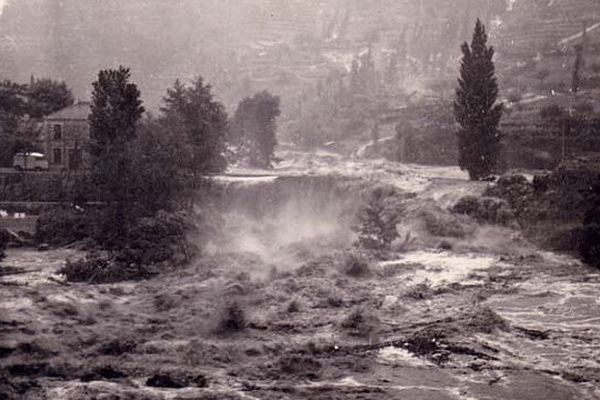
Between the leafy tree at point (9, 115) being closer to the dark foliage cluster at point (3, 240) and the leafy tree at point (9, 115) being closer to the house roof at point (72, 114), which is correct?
the house roof at point (72, 114)

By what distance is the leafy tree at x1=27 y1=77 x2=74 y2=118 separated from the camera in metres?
69.0

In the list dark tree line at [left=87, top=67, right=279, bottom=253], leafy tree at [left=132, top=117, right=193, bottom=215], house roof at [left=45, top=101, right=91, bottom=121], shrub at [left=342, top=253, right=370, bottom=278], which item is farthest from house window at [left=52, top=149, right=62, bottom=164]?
shrub at [left=342, top=253, right=370, bottom=278]

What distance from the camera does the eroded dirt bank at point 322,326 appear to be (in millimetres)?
22875

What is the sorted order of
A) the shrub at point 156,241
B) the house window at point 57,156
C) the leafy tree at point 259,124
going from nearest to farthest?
the shrub at point 156,241 < the house window at point 57,156 < the leafy tree at point 259,124

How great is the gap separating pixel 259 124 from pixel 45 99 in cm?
2303

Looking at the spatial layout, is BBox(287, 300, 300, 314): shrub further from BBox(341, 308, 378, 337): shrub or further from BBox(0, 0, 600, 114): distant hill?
BBox(0, 0, 600, 114): distant hill

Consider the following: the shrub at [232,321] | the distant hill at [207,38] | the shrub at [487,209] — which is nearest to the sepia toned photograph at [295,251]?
the shrub at [232,321]

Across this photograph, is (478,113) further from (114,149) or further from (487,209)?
(114,149)

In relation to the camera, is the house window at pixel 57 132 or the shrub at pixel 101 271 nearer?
the shrub at pixel 101 271

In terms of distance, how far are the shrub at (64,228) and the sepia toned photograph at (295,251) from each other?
0.14 metres

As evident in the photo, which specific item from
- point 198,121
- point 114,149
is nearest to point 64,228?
point 114,149

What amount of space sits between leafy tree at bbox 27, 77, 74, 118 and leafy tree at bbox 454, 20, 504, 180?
131 feet

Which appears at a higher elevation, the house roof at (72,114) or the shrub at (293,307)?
the house roof at (72,114)

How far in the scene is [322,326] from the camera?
29.4 m
